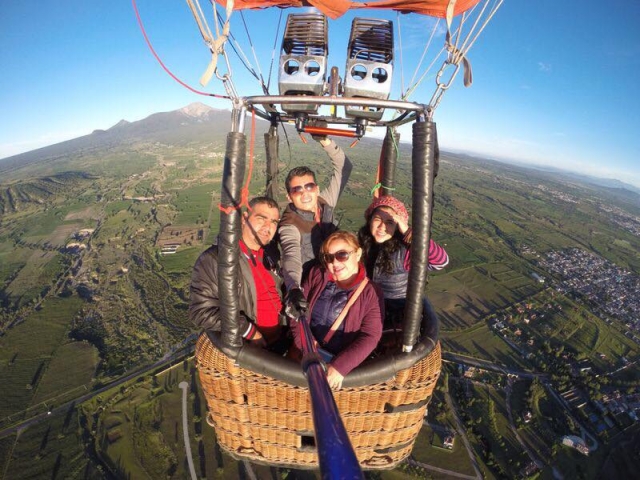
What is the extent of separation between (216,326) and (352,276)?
0.91m

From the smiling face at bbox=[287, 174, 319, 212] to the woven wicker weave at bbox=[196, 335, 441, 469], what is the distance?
1.27 m

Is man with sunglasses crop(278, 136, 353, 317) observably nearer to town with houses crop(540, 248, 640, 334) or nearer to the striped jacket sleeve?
the striped jacket sleeve

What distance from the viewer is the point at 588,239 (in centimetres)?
6688

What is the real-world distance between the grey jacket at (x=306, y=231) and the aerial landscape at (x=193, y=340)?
1.78ft

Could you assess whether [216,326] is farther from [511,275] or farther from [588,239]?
[588,239]

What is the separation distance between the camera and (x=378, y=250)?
7.65 feet

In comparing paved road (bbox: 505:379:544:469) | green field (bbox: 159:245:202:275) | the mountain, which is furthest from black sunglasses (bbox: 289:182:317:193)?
the mountain

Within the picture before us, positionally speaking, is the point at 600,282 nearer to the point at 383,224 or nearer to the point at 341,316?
the point at 383,224

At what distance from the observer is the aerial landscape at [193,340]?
19.9 meters

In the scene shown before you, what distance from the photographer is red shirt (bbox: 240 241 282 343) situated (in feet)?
6.83

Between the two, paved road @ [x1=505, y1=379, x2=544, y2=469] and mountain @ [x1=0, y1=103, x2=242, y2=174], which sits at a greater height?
mountain @ [x1=0, y1=103, x2=242, y2=174]

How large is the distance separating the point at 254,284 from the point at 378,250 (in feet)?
3.32

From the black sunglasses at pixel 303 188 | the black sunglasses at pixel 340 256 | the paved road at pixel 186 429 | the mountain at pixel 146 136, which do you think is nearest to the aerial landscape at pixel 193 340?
the paved road at pixel 186 429

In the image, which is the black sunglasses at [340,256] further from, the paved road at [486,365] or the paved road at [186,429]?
the paved road at [486,365]
